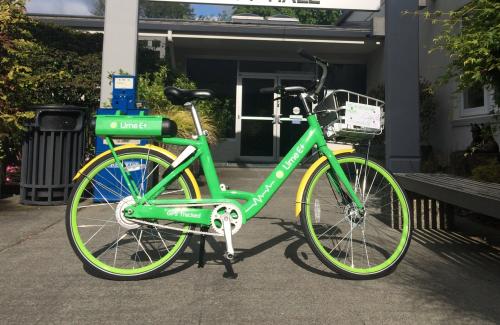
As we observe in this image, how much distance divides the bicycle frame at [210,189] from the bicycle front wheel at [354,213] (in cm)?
8

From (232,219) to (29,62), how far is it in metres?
6.52

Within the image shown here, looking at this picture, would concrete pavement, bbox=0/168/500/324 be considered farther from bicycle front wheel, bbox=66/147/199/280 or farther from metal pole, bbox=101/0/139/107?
metal pole, bbox=101/0/139/107

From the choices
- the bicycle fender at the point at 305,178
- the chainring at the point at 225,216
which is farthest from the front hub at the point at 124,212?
the bicycle fender at the point at 305,178

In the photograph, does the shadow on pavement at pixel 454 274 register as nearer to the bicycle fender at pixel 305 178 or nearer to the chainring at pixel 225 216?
the bicycle fender at pixel 305 178

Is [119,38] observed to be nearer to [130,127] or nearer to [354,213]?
[130,127]

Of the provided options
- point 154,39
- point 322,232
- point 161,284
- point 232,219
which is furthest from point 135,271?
point 154,39

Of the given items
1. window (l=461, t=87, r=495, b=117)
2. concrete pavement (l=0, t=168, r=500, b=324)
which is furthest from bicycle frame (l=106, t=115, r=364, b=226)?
window (l=461, t=87, r=495, b=117)

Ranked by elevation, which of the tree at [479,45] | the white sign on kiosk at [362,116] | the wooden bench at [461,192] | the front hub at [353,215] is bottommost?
the front hub at [353,215]

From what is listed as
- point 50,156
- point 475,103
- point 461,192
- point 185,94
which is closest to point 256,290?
point 185,94

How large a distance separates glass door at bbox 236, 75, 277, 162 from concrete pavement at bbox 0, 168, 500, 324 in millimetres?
8248

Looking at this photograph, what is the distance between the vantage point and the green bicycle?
10.1ft

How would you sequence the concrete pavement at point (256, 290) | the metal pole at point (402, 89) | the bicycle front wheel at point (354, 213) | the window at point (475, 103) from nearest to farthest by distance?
the concrete pavement at point (256, 290) → the bicycle front wheel at point (354, 213) → the metal pole at point (402, 89) → the window at point (475, 103)

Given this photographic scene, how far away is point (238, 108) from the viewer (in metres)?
12.3

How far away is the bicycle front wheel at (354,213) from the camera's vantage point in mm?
3154
